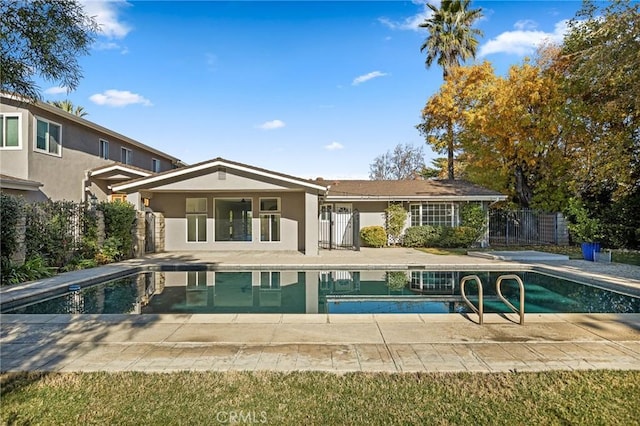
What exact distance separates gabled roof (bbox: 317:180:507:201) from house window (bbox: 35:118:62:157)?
11550mm

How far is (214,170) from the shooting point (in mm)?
15102

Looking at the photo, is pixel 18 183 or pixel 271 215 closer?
pixel 18 183

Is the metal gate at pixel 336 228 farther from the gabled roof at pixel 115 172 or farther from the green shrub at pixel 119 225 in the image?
the gabled roof at pixel 115 172

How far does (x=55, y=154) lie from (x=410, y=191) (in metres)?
16.5

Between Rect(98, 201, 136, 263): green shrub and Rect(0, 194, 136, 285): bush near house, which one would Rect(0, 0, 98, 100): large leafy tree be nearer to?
Rect(0, 194, 136, 285): bush near house

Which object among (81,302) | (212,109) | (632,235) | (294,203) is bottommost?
(81,302)

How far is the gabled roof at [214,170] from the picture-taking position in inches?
582

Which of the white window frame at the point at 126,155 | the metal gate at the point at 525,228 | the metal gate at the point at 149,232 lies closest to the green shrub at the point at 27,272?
the metal gate at the point at 149,232

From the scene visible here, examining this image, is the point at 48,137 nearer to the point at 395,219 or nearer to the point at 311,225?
the point at 311,225

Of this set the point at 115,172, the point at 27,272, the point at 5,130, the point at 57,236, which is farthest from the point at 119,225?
the point at 5,130

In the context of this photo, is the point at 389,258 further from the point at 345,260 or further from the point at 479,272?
the point at 479,272

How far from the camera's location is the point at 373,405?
3275 millimetres

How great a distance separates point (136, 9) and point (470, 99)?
18.6 m

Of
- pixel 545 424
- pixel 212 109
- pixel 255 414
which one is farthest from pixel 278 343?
pixel 212 109
